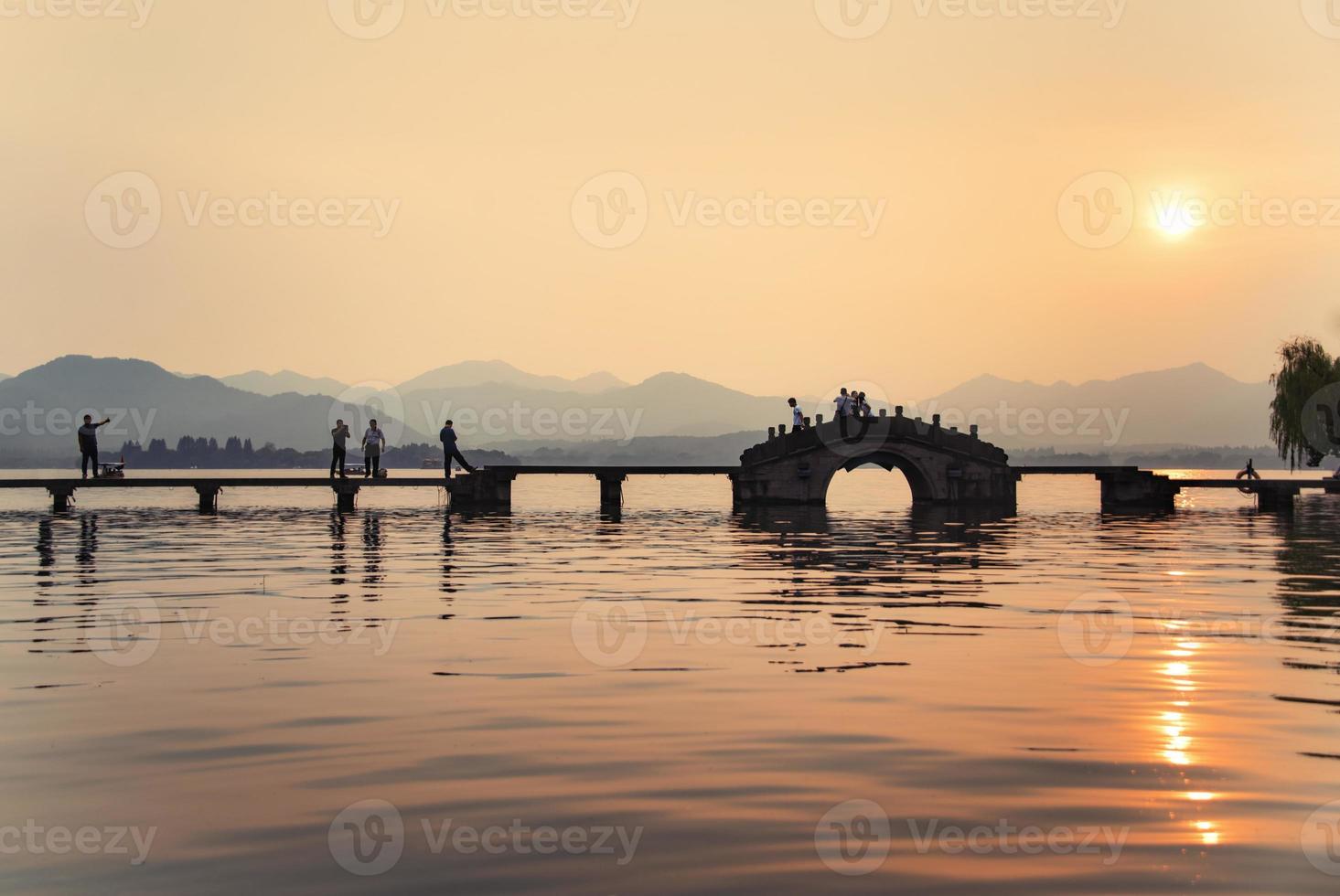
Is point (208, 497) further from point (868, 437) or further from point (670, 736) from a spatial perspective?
point (670, 736)

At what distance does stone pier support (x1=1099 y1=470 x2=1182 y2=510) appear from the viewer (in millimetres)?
58969

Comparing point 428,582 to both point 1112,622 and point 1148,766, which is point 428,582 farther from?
point 1148,766

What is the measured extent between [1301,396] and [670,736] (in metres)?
69.1

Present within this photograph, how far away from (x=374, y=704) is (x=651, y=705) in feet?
8.00

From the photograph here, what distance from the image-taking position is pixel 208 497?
57125 millimetres

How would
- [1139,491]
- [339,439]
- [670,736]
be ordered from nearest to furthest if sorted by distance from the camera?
[670,736] → [339,439] → [1139,491]

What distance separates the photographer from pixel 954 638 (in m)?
16.1

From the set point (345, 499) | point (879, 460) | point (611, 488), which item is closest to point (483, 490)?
point (611, 488)

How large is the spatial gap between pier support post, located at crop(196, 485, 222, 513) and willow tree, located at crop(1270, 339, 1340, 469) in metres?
54.3

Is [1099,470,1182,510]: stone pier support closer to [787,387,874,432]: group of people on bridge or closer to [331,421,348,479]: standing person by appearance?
Result: [787,387,874,432]: group of people on bridge

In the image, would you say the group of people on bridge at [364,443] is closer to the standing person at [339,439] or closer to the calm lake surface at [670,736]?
the standing person at [339,439]

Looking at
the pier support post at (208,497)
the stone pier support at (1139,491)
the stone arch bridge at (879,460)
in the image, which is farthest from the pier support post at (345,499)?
the stone pier support at (1139,491)

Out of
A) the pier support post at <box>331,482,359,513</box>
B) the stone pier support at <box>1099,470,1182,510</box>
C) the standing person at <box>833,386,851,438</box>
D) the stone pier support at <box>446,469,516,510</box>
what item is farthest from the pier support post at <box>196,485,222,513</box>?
the stone pier support at <box>1099,470,1182,510</box>

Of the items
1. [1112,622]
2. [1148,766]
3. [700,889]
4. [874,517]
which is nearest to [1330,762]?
[1148,766]
